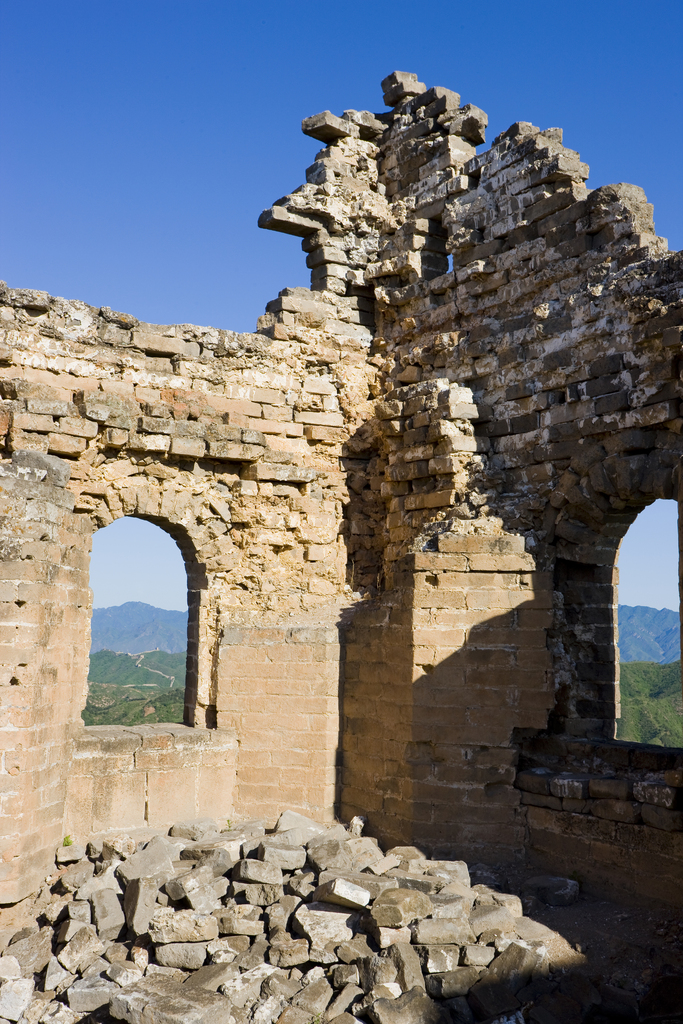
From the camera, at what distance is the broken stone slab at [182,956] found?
5703 mm

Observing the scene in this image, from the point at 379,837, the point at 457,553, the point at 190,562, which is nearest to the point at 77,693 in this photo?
the point at 190,562

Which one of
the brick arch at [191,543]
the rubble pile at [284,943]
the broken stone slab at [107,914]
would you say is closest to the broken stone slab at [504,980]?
the rubble pile at [284,943]

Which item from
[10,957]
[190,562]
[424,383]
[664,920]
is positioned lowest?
[10,957]

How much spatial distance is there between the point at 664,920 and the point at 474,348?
506 centimetres

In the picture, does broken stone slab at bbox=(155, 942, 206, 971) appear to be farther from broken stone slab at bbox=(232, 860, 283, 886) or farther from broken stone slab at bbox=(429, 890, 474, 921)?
broken stone slab at bbox=(429, 890, 474, 921)

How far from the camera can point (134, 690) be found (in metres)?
35.8

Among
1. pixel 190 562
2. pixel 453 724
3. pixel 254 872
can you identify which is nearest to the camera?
pixel 254 872

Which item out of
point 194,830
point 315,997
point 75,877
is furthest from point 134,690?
point 315,997

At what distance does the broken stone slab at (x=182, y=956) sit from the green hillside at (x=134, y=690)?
4.61 m

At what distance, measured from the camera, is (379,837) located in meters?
7.80

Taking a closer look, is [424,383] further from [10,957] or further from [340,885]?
[10,957]

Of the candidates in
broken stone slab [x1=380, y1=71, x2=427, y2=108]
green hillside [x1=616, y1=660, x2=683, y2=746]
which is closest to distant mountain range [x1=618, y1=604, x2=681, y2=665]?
green hillside [x1=616, y1=660, x2=683, y2=746]

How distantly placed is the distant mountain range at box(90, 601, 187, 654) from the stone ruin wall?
65.7m

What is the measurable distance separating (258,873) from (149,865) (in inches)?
36.3
